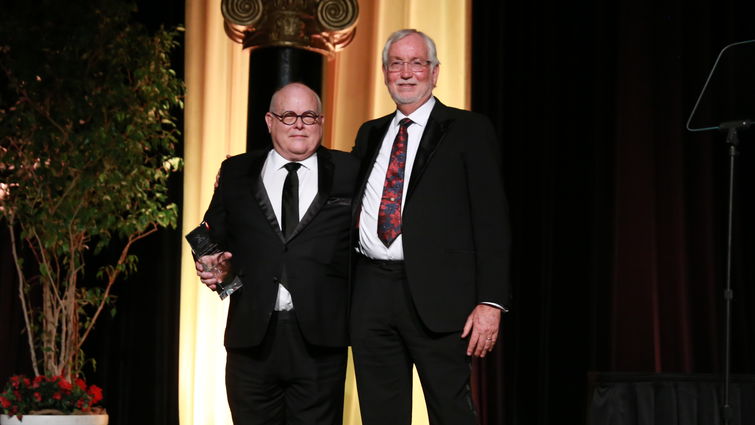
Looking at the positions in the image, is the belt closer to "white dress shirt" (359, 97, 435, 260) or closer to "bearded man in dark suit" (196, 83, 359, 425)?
"white dress shirt" (359, 97, 435, 260)

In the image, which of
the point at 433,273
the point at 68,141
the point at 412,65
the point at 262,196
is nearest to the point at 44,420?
the point at 68,141

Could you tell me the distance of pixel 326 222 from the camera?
8.57 ft

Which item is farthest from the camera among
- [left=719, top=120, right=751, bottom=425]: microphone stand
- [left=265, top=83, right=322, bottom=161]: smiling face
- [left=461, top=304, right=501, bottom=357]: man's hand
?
[left=719, top=120, right=751, bottom=425]: microphone stand

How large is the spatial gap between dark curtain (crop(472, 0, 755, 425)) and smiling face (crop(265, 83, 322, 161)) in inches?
85.0

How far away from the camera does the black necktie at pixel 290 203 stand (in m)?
2.60

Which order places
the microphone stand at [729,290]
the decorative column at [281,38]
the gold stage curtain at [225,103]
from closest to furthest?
the microphone stand at [729,290]
the decorative column at [281,38]
the gold stage curtain at [225,103]

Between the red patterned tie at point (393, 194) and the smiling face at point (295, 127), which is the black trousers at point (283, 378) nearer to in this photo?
the red patterned tie at point (393, 194)

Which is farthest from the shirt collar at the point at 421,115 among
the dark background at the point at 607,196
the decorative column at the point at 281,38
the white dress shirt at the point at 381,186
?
the dark background at the point at 607,196

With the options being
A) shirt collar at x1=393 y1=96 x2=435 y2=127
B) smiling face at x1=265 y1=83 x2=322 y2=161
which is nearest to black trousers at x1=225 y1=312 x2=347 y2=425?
smiling face at x1=265 y1=83 x2=322 y2=161

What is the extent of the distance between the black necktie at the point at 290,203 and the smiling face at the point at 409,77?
38cm

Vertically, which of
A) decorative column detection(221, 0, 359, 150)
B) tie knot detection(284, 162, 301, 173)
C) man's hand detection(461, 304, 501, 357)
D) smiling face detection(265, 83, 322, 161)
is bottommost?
man's hand detection(461, 304, 501, 357)

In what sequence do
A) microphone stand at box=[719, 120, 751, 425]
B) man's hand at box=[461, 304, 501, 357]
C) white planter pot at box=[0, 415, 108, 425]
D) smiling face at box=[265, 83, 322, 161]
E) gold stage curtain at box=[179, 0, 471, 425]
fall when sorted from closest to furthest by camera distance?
man's hand at box=[461, 304, 501, 357] → smiling face at box=[265, 83, 322, 161] → microphone stand at box=[719, 120, 751, 425] → white planter pot at box=[0, 415, 108, 425] → gold stage curtain at box=[179, 0, 471, 425]

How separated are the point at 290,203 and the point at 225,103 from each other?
2618 mm

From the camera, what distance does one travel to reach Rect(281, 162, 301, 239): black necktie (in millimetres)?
2596
